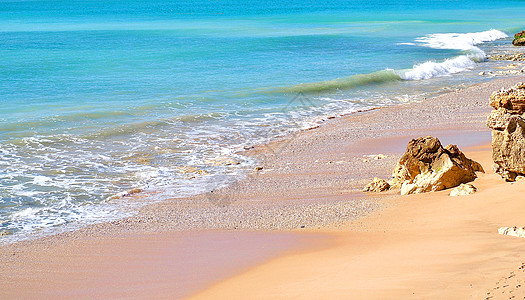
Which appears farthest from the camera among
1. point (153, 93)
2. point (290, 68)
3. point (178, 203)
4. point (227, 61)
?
point (227, 61)

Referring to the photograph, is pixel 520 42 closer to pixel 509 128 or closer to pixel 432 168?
pixel 432 168

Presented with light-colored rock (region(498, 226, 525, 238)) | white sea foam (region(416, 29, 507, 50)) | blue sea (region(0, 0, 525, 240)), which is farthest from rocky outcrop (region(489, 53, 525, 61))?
light-colored rock (region(498, 226, 525, 238))

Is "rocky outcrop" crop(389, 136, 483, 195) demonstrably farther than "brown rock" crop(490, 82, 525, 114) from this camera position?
Yes

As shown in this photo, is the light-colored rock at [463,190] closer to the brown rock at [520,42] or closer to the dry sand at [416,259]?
the dry sand at [416,259]

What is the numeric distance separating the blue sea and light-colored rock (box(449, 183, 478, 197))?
4.03 meters

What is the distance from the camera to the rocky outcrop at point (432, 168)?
7395 mm

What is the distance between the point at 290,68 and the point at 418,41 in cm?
1565

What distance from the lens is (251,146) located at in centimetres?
1240

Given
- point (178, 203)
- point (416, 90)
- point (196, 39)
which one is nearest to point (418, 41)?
point (196, 39)

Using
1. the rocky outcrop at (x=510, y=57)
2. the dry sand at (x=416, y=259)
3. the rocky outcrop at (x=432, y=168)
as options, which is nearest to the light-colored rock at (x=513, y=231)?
the dry sand at (x=416, y=259)

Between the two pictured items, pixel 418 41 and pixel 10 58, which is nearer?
pixel 10 58

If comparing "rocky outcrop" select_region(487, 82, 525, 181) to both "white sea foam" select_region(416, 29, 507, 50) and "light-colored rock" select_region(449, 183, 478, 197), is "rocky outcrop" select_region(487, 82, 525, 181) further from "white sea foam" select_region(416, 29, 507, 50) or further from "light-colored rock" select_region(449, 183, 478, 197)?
"white sea foam" select_region(416, 29, 507, 50)

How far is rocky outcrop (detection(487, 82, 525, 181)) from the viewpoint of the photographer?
6402 millimetres

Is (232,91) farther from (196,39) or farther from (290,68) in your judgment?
(196,39)
